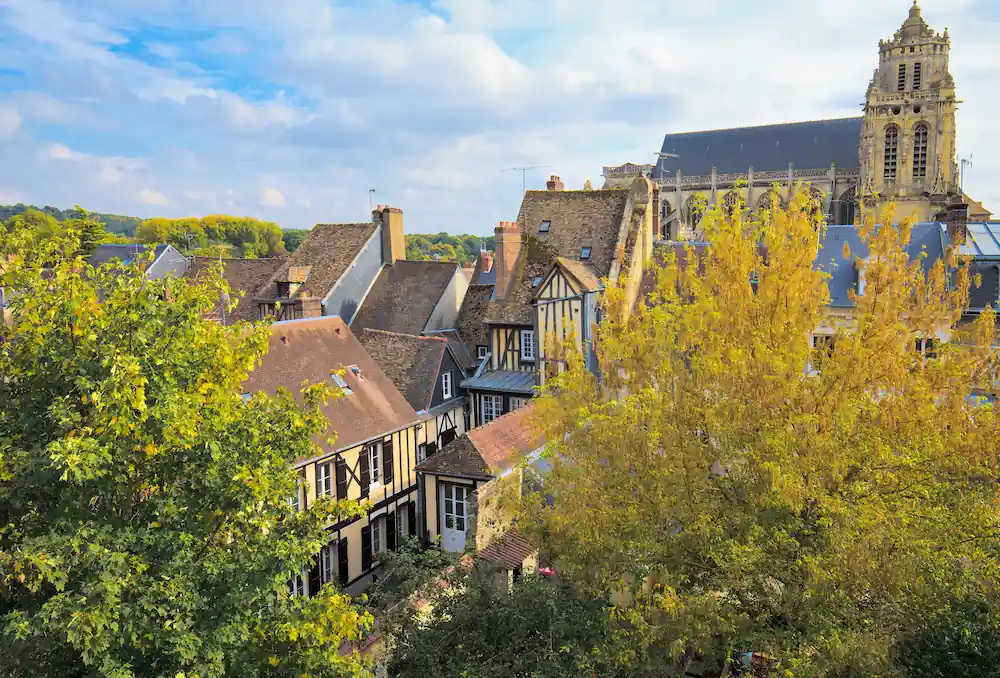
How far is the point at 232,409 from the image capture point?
6.68 metres

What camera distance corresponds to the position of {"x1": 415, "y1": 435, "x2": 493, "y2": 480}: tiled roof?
48.0 feet

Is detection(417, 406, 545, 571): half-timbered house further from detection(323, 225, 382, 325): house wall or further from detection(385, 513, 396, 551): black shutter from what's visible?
detection(323, 225, 382, 325): house wall

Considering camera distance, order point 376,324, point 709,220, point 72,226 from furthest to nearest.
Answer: point 376,324
point 709,220
point 72,226

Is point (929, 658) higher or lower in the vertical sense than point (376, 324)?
lower

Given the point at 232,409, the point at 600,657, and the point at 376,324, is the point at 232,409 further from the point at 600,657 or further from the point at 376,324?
the point at 376,324

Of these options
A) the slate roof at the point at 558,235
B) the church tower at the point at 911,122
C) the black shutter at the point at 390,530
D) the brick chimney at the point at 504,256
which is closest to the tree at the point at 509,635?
the black shutter at the point at 390,530

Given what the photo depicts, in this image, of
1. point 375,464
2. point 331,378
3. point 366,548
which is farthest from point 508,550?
point 331,378

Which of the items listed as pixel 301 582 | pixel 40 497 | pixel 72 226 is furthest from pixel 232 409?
pixel 301 582

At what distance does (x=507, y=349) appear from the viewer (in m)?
21.6

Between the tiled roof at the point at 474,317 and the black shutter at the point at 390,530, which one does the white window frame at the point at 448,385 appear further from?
the black shutter at the point at 390,530

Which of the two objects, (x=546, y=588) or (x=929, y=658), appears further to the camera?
(x=546, y=588)

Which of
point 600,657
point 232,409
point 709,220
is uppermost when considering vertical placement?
point 709,220

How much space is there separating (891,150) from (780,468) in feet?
183

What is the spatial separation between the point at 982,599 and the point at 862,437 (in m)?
1.85
